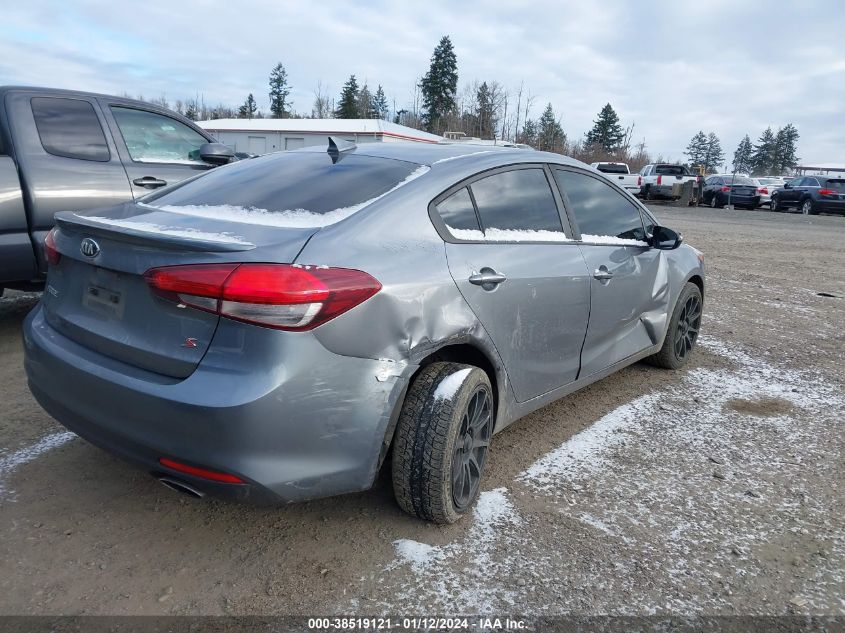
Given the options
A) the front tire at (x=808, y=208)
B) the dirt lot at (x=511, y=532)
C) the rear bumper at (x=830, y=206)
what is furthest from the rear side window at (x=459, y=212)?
the front tire at (x=808, y=208)

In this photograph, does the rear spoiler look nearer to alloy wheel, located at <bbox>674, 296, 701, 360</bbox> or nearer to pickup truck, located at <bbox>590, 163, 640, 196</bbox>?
alloy wheel, located at <bbox>674, 296, 701, 360</bbox>

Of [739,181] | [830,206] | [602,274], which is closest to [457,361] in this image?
[602,274]

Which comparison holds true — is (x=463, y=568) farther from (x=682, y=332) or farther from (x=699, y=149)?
(x=699, y=149)

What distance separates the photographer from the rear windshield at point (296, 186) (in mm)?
2648

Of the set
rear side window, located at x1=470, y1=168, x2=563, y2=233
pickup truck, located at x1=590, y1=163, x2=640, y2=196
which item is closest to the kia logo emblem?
rear side window, located at x1=470, y1=168, x2=563, y2=233

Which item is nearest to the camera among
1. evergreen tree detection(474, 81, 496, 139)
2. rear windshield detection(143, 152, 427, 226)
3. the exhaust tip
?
the exhaust tip

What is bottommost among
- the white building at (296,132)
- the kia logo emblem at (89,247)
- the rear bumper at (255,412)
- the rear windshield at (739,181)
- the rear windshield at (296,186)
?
the rear bumper at (255,412)

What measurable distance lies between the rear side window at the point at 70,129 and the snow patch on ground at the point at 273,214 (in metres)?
2.74

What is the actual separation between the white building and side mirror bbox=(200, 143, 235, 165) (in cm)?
3526

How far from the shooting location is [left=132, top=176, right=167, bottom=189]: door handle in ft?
17.3

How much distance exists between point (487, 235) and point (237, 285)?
4.09ft

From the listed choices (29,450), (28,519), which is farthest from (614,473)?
(29,450)

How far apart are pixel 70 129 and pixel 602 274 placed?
4.09 meters

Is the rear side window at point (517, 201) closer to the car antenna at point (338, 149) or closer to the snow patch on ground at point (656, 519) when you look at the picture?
the car antenna at point (338, 149)
